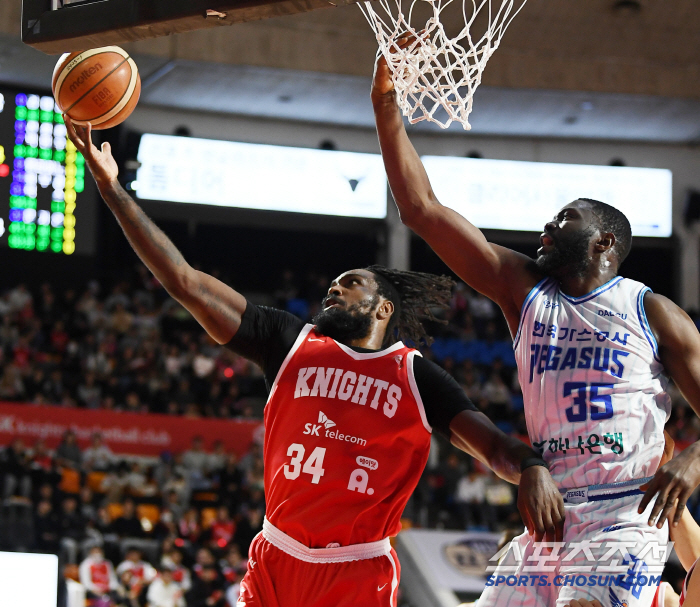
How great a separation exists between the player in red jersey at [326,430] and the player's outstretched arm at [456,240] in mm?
492

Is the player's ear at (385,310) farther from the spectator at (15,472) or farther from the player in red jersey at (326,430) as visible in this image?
the spectator at (15,472)

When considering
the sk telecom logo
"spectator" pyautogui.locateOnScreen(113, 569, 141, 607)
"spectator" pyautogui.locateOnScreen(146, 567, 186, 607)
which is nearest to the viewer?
the sk telecom logo

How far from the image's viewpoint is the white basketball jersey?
9.46ft

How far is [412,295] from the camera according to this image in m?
4.09

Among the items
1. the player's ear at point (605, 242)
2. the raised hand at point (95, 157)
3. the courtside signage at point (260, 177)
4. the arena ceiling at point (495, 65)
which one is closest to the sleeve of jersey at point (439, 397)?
the player's ear at point (605, 242)

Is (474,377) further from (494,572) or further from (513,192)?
(494,572)

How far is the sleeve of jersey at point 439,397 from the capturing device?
3541 millimetres

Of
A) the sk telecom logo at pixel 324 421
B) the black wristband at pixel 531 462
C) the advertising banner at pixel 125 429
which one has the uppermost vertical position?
the sk telecom logo at pixel 324 421

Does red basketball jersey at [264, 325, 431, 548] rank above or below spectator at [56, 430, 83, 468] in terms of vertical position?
above

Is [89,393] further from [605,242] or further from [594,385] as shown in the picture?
[594,385]

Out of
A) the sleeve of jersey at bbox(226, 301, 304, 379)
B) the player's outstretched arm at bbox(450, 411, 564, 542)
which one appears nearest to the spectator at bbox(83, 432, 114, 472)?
the sleeve of jersey at bbox(226, 301, 304, 379)

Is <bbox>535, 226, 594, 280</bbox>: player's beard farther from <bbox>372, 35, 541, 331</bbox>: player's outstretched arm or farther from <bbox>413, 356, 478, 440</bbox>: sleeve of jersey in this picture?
<bbox>413, 356, 478, 440</bbox>: sleeve of jersey

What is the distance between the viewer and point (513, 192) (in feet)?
57.2

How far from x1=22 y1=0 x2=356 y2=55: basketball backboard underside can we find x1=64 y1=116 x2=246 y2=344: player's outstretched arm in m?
0.35
